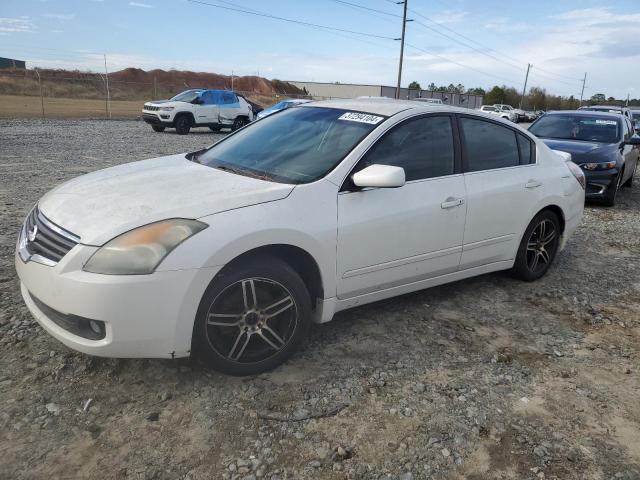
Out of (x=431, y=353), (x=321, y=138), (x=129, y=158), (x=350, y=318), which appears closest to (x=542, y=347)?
(x=431, y=353)

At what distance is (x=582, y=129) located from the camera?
958 cm

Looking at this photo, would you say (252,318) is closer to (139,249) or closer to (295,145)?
(139,249)

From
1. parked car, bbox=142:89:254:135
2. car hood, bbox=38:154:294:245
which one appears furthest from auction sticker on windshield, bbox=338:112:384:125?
parked car, bbox=142:89:254:135

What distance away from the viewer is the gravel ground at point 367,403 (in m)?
2.40

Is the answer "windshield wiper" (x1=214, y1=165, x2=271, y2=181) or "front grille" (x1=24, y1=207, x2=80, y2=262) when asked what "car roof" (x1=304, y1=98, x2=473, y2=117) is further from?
"front grille" (x1=24, y1=207, x2=80, y2=262)

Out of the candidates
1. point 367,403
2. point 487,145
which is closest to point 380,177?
point 367,403

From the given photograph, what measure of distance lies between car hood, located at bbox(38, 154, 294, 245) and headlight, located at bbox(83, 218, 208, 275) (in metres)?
0.05

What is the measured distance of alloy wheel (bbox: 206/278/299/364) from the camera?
2.84 meters

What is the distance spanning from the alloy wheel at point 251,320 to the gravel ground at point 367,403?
0.18 m

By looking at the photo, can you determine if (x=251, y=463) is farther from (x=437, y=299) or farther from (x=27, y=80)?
(x=27, y=80)

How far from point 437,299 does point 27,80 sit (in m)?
43.9

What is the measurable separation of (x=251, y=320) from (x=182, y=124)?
17.8m

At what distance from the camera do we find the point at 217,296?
9.10 feet

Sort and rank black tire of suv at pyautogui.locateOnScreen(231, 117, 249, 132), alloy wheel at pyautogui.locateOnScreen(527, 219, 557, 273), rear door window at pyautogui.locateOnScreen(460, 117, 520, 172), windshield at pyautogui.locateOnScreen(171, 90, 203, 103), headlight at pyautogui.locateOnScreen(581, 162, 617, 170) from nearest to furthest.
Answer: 1. rear door window at pyautogui.locateOnScreen(460, 117, 520, 172)
2. alloy wheel at pyautogui.locateOnScreen(527, 219, 557, 273)
3. headlight at pyautogui.locateOnScreen(581, 162, 617, 170)
4. windshield at pyautogui.locateOnScreen(171, 90, 203, 103)
5. black tire of suv at pyautogui.locateOnScreen(231, 117, 249, 132)
